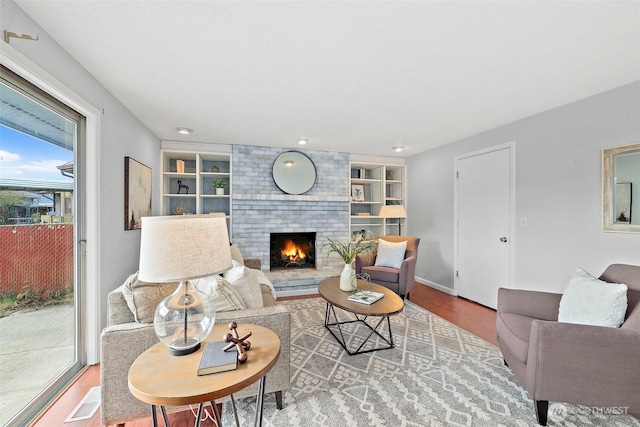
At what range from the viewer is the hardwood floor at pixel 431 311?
1558 mm

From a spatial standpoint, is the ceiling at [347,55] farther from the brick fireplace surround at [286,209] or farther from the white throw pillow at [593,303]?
the white throw pillow at [593,303]

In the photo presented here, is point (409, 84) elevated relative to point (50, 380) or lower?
elevated

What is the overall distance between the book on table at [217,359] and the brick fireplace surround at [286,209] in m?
2.67

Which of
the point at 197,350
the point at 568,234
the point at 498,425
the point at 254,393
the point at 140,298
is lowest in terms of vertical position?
the point at 498,425

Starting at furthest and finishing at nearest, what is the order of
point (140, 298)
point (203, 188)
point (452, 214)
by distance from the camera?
point (203, 188) < point (452, 214) < point (140, 298)

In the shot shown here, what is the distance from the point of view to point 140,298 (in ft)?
4.83

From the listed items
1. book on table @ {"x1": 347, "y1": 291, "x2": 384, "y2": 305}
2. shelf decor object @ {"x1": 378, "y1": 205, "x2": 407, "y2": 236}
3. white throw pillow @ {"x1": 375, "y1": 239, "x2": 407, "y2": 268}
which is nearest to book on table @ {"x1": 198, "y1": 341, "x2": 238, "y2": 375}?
Answer: book on table @ {"x1": 347, "y1": 291, "x2": 384, "y2": 305}

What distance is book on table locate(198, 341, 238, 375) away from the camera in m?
1.07

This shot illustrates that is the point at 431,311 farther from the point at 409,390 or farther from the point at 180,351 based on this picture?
the point at 180,351

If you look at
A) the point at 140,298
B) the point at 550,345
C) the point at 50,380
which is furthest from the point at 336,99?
the point at 50,380

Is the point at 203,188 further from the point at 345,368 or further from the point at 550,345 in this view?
the point at 550,345

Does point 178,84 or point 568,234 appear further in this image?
point 568,234

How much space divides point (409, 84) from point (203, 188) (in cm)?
359

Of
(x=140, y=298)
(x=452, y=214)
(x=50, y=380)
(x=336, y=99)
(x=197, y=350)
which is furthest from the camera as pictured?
(x=452, y=214)
